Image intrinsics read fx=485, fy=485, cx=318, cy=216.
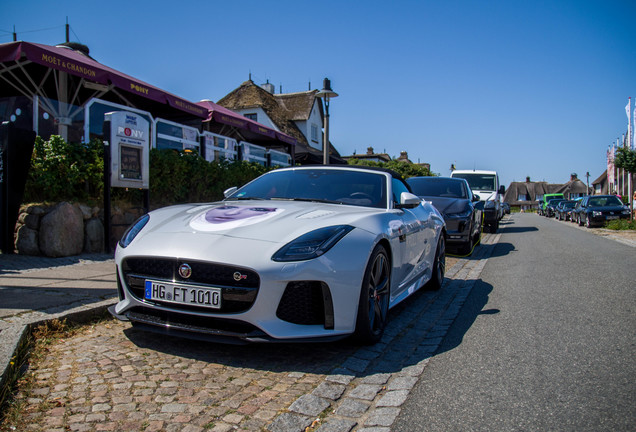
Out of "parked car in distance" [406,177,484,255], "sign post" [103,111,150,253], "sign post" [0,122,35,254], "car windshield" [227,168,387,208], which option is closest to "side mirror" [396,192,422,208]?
"car windshield" [227,168,387,208]

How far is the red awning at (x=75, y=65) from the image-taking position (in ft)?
25.0

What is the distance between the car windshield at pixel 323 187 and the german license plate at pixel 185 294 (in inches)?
62.9

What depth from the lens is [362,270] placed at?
3197mm

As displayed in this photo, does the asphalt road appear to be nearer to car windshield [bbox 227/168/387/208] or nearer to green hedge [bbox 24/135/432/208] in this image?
car windshield [bbox 227/168/387/208]

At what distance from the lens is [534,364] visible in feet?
10.5

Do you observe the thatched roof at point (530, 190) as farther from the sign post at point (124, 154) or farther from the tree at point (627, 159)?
the sign post at point (124, 154)

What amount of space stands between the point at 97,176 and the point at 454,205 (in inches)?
252

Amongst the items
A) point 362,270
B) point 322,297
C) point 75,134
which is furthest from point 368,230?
point 75,134

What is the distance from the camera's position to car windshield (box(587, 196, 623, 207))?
22688 millimetres

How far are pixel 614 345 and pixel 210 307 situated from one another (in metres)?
2.99

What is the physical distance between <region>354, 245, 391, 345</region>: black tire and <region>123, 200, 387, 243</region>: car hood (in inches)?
12.7

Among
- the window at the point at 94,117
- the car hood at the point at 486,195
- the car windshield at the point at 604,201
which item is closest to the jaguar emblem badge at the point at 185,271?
the window at the point at 94,117

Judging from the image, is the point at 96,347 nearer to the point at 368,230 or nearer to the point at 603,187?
the point at 368,230

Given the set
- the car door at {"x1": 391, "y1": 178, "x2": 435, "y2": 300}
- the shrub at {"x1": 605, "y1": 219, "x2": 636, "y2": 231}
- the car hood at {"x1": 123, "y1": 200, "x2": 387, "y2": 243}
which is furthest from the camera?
the shrub at {"x1": 605, "y1": 219, "x2": 636, "y2": 231}
